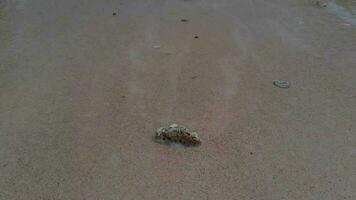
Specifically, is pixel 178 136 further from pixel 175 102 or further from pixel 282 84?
pixel 282 84

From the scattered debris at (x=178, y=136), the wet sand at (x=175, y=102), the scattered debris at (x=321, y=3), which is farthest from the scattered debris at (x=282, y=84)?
the scattered debris at (x=321, y=3)

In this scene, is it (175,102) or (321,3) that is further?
(321,3)

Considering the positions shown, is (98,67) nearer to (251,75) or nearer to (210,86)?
(210,86)

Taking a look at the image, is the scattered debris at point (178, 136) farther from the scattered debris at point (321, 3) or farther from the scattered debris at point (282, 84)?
the scattered debris at point (321, 3)

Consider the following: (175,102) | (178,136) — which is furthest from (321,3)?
(178,136)

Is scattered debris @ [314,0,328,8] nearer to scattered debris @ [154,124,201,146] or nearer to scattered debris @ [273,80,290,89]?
scattered debris @ [273,80,290,89]
